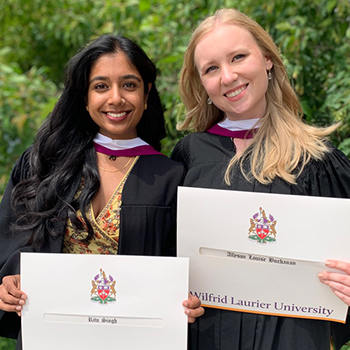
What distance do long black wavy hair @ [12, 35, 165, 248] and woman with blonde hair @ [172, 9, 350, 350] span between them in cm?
35

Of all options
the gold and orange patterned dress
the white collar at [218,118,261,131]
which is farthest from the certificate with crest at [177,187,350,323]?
the white collar at [218,118,261,131]

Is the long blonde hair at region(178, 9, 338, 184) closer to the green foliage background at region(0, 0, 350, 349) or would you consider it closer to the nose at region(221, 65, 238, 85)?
the nose at region(221, 65, 238, 85)

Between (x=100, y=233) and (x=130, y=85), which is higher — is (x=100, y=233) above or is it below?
below

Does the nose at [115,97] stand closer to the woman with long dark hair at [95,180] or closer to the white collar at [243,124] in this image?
the woman with long dark hair at [95,180]

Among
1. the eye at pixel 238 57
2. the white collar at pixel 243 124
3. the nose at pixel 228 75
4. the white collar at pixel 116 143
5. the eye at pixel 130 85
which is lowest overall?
the white collar at pixel 116 143

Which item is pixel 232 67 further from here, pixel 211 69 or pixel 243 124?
pixel 243 124

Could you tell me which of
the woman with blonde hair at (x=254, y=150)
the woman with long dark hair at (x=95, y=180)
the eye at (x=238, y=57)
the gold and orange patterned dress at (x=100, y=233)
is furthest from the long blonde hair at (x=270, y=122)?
the gold and orange patterned dress at (x=100, y=233)

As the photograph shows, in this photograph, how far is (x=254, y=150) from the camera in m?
2.17

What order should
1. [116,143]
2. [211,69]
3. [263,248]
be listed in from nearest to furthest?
[263,248]
[211,69]
[116,143]

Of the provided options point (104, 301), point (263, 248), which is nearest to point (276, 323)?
point (263, 248)

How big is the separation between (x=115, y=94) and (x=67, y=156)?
39 cm

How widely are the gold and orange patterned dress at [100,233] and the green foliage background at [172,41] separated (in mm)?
958

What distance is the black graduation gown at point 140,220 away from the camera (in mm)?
2213

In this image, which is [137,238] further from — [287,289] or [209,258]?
[287,289]
